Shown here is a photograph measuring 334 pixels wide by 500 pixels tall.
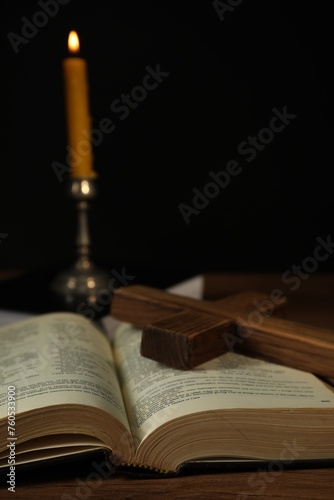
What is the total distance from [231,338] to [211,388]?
123 millimetres

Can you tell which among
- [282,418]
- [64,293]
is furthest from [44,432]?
[64,293]

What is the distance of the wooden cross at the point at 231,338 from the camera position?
26.5 inches

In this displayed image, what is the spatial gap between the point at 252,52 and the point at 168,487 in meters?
1.10

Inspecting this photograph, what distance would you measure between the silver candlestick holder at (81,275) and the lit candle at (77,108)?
0.02m

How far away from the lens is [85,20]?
147 cm

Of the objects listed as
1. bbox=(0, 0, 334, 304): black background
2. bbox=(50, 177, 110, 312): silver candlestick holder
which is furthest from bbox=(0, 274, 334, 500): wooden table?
bbox=(0, 0, 334, 304): black background

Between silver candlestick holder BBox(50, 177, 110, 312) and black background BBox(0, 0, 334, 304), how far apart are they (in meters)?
0.26

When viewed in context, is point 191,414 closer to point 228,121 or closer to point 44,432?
point 44,432

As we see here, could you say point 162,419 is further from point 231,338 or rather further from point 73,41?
point 73,41

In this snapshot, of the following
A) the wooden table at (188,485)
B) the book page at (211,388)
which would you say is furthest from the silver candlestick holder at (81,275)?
the wooden table at (188,485)

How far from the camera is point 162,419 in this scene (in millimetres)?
572

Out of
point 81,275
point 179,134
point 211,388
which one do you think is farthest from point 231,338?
point 179,134

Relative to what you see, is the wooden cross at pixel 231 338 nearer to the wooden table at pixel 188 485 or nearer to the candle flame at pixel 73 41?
the wooden table at pixel 188 485

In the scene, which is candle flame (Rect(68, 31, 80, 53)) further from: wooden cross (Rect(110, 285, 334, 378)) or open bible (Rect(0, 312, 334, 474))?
open bible (Rect(0, 312, 334, 474))
